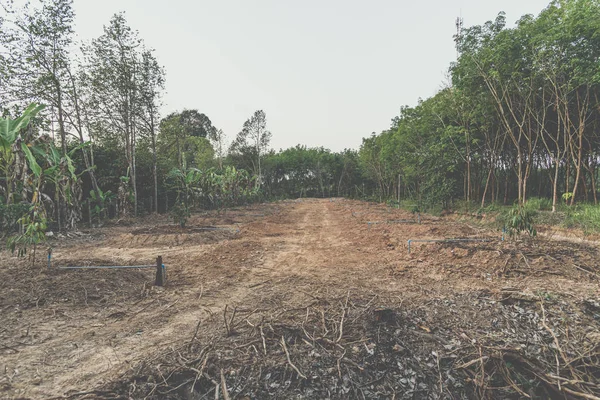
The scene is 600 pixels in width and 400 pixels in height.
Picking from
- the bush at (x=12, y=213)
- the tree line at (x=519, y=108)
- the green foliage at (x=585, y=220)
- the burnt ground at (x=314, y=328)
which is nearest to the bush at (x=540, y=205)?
the tree line at (x=519, y=108)

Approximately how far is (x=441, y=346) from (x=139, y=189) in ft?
59.2

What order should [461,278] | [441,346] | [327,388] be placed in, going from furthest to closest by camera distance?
[461,278] → [441,346] → [327,388]

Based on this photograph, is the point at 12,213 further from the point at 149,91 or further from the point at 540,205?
the point at 540,205

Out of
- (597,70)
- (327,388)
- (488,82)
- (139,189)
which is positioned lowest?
(327,388)

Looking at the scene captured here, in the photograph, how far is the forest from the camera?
8523 mm

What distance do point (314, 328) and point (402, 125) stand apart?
18853 millimetres

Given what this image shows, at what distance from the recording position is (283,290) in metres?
4.43

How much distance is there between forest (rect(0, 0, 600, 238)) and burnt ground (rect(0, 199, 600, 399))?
100 inches

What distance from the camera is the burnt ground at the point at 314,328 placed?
7.77 ft

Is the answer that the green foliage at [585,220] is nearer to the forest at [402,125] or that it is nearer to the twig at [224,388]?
the forest at [402,125]

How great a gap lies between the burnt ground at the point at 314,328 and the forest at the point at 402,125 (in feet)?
8.37

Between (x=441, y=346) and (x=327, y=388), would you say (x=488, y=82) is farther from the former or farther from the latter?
(x=327, y=388)

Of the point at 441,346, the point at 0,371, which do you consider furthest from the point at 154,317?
the point at 441,346

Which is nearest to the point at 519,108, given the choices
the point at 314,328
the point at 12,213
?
the point at 314,328
